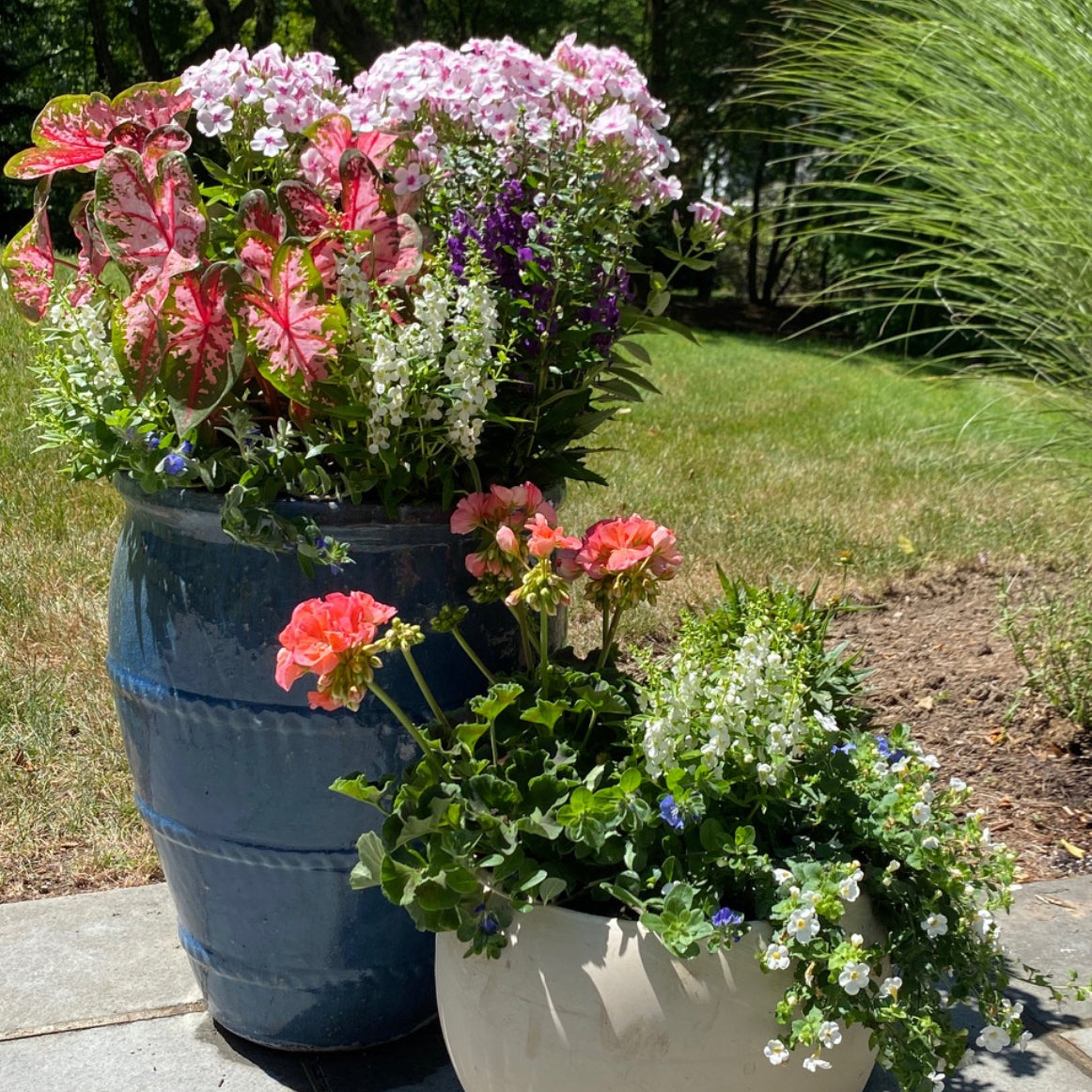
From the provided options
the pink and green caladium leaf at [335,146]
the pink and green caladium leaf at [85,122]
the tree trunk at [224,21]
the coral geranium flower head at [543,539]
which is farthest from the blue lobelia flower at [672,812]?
the tree trunk at [224,21]

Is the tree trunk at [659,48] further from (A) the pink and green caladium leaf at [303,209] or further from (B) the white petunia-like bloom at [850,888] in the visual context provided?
(B) the white petunia-like bloom at [850,888]

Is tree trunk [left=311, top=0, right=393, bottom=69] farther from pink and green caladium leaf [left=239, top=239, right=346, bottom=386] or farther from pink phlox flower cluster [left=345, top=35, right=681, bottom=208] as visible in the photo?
pink and green caladium leaf [left=239, top=239, right=346, bottom=386]

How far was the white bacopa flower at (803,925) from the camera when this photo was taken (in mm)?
1567

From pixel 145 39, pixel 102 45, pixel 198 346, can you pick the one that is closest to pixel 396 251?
pixel 198 346

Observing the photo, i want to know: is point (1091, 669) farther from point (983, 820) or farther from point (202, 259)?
point (202, 259)

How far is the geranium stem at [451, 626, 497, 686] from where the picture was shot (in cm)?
185

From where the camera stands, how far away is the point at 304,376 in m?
1.76

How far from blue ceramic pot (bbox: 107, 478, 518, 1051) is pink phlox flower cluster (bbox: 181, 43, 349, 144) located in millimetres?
538

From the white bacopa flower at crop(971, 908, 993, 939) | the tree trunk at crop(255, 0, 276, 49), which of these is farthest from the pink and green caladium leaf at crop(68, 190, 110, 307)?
the tree trunk at crop(255, 0, 276, 49)

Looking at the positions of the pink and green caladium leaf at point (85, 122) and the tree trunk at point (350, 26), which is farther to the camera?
the tree trunk at point (350, 26)

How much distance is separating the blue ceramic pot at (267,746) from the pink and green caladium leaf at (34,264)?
37 centimetres

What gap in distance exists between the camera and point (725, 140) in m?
19.2

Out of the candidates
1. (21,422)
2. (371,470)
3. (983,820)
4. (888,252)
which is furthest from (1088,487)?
(888,252)

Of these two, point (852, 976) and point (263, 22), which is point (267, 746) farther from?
point (263, 22)
